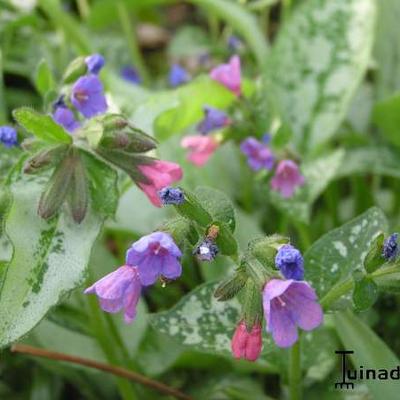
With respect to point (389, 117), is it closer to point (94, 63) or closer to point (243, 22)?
point (243, 22)

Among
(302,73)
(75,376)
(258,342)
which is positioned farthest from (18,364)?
(302,73)

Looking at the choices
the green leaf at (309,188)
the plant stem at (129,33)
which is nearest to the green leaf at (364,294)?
the green leaf at (309,188)

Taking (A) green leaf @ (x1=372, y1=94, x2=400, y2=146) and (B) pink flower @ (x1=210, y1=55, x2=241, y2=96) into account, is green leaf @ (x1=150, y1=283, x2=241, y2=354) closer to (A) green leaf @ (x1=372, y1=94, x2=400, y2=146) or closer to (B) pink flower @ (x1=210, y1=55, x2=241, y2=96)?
(B) pink flower @ (x1=210, y1=55, x2=241, y2=96)

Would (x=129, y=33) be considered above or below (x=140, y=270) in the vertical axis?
below

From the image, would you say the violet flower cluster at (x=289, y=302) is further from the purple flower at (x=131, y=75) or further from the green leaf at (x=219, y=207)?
the purple flower at (x=131, y=75)

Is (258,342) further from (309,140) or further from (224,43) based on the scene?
(224,43)

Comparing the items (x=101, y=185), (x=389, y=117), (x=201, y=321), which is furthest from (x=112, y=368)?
(x=389, y=117)

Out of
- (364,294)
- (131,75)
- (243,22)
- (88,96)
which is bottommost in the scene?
(131,75)
